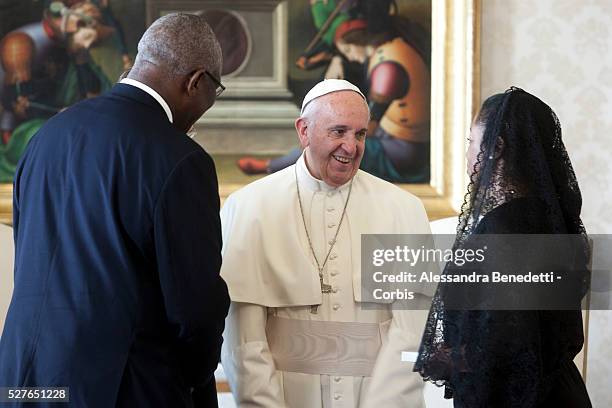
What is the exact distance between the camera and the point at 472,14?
4578 mm

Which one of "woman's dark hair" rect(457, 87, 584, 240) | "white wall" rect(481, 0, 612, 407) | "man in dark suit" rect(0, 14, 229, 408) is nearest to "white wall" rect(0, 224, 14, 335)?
"man in dark suit" rect(0, 14, 229, 408)

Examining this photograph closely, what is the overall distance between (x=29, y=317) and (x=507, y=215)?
48.7 inches

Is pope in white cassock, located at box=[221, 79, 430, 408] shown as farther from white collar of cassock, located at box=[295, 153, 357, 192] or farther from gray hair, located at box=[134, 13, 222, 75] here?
gray hair, located at box=[134, 13, 222, 75]

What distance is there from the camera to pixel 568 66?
4742 millimetres

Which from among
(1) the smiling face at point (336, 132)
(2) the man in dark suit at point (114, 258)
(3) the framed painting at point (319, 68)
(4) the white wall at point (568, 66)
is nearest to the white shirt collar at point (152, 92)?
(2) the man in dark suit at point (114, 258)

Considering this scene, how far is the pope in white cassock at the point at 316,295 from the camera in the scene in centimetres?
284

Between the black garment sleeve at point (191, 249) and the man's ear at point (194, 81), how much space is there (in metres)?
0.24

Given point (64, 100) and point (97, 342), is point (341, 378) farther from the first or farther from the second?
point (64, 100)

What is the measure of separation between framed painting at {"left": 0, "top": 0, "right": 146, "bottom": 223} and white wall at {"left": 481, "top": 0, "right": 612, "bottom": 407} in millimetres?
2005

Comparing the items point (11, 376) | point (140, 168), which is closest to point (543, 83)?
point (140, 168)

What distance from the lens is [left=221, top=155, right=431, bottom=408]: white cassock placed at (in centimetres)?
283

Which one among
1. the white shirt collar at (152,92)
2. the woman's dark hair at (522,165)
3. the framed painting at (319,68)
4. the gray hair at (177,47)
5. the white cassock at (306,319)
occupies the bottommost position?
the white cassock at (306,319)

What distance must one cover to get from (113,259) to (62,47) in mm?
2797

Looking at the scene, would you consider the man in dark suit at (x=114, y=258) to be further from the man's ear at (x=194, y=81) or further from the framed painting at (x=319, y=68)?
the framed painting at (x=319, y=68)
